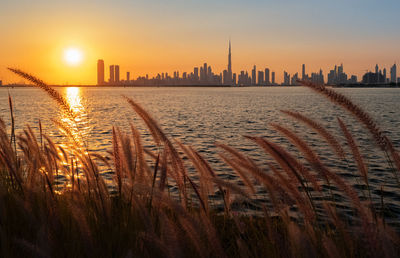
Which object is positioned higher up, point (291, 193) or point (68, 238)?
point (291, 193)

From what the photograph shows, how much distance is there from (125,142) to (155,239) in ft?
4.35

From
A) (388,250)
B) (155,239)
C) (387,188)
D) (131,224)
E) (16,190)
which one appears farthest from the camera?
(387,188)

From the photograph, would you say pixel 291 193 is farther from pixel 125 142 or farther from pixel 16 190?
pixel 16 190

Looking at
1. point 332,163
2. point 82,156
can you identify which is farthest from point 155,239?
point 332,163

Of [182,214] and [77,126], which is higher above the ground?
[77,126]

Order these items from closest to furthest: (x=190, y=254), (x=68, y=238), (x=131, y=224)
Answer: (x=190, y=254), (x=68, y=238), (x=131, y=224)

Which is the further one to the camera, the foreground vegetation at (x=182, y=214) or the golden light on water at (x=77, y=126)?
the golden light on water at (x=77, y=126)

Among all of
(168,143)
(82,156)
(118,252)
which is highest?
(168,143)

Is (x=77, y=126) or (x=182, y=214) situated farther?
(x=77, y=126)

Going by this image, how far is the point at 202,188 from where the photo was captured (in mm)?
2717

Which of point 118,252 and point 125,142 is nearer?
point 118,252

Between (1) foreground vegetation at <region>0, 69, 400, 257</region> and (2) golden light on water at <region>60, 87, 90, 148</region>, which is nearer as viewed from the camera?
(1) foreground vegetation at <region>0, 69, 400, 257</region>

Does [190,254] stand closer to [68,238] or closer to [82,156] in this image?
[68,238]

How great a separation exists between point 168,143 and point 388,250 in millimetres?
1509
